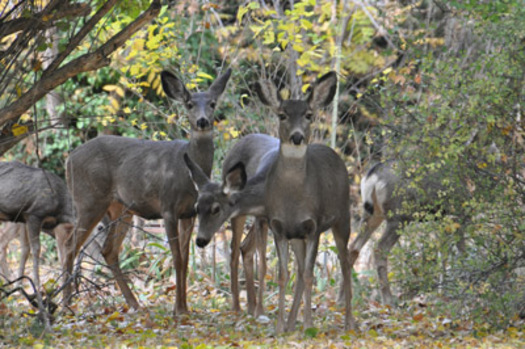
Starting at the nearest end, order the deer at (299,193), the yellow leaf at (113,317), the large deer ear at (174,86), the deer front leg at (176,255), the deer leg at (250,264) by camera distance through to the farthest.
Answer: the deer at (299,193) → the yellow leaf at (113,317) → the deer front leg at (176,255) → the large deer ear at (174,86) → the deer leg at (250,264)

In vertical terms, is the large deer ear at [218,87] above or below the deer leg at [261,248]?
above

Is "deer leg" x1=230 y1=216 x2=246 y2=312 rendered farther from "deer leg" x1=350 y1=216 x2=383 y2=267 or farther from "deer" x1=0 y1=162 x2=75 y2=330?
"deer" x1=0 y1=162 x2=75 y2=330

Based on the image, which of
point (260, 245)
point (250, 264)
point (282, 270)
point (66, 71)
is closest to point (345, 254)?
point (282, 270)

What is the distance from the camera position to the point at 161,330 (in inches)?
301

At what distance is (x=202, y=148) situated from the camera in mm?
8344

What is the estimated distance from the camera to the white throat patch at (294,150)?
22.5 ft

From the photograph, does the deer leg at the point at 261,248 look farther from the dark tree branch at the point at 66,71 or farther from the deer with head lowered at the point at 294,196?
the dark tree branch at the point at 66,71

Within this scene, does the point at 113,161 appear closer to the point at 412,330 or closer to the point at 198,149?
the point at 198,149

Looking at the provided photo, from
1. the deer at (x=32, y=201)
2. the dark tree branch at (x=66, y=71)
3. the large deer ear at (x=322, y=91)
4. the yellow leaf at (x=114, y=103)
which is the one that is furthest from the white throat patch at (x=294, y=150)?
the yellow leaf at (x=114, y=103)

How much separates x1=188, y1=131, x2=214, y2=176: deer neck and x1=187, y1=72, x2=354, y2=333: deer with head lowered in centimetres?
→ 91

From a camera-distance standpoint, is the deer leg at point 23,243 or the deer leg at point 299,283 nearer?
the deer leg at point 299,283

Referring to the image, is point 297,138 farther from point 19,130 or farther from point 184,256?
point 184,256

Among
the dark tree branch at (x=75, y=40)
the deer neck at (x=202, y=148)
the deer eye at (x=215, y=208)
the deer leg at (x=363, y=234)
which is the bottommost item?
the deer leg at (x=363, y=234)

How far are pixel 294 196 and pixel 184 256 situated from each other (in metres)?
2.11
